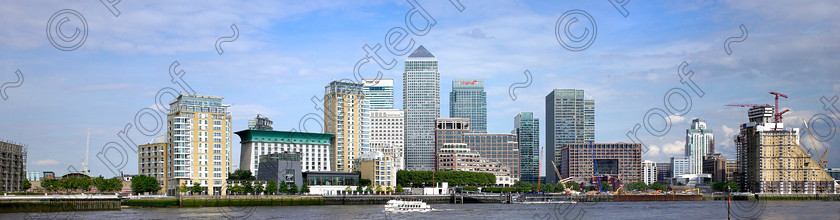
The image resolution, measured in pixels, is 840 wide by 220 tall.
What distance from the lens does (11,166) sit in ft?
513

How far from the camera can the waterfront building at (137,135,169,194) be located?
16712 cm

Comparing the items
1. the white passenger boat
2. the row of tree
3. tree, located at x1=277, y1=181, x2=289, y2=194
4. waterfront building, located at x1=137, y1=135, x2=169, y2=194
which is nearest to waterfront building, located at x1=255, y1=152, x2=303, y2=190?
tree, located at x1=277, y1=181, x2=289, y2=194

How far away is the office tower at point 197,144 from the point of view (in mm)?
161875

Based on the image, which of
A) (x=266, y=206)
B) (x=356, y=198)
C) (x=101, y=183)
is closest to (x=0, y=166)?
(x=101, y=183)

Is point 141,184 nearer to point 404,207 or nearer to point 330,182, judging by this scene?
point 330,182

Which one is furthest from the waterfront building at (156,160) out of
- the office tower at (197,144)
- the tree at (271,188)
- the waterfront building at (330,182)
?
the waterfront building at (330,182)

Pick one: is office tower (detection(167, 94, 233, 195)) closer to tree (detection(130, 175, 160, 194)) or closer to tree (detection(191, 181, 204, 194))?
tree (detection(130, 175, 160, 194))

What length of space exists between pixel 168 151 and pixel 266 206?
28704 millimetres

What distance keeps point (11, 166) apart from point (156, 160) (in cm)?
2631

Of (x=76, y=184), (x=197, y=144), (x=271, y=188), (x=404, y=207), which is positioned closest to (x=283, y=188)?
(x=271, y=188)

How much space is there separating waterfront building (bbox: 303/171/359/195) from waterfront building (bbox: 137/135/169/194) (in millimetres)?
30293

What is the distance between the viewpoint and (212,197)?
5969 inches

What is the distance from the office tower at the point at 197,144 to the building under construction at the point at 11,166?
27597 millimetres

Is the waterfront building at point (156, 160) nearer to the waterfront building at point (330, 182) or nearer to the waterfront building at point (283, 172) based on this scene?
the waterfront building at point (283, 172)
